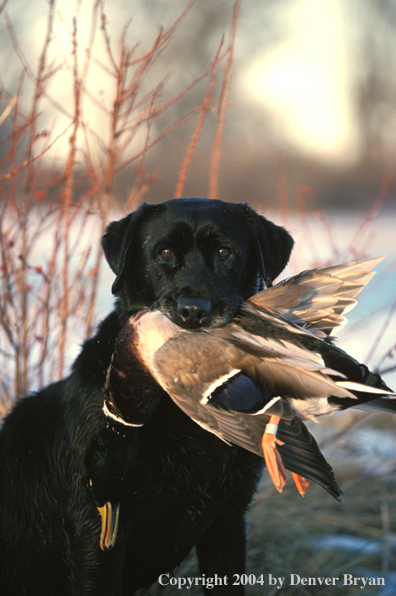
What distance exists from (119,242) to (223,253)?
0.44 m

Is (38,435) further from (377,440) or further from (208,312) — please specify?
(377,440)

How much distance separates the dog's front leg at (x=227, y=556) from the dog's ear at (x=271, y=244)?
1026 mm

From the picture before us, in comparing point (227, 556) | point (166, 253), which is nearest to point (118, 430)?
point (166, 253)

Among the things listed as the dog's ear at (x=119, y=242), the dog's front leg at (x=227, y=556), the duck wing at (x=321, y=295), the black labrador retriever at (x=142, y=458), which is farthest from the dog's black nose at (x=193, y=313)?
the dog's front leg at (x=227, y=556)

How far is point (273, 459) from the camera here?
4.83 ft

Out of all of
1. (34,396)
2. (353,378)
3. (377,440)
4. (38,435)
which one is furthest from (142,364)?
(377,440)

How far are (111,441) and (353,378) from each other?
0.76 meters

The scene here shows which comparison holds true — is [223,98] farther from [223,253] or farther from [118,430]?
[118,430]

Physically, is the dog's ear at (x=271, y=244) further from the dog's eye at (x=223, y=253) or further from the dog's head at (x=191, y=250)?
the dog's eye at (x=223, y=253)

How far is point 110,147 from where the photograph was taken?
114 inches

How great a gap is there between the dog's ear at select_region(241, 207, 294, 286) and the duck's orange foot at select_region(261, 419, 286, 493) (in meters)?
0.97

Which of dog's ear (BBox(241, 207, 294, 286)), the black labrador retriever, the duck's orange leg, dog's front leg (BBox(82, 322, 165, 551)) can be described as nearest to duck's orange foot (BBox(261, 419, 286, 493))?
the duck's orange leg

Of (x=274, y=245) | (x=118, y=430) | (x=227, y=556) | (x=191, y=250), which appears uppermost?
(x=191, y=250)

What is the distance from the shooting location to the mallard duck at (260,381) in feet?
4.84
